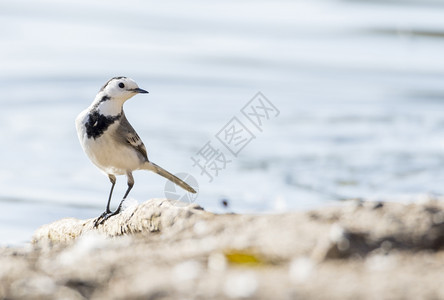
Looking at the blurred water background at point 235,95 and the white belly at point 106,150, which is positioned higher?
the blurred water background at point 235,95

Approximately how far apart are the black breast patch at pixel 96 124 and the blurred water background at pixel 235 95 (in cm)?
175

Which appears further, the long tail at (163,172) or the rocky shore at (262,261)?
the long tail at (163,172)

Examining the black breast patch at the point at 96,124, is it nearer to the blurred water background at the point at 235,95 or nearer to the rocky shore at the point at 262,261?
the blurred water background at the point at 235,95

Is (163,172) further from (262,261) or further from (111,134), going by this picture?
(262,261)

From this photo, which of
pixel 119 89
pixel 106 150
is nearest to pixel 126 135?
pixel 106 150

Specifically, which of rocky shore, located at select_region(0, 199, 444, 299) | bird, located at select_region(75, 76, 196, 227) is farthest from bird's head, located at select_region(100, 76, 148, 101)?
rocky shore, located at select_region(0, 199, 444, 299)

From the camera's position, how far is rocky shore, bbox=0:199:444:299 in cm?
450

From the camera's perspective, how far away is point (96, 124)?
8.00m

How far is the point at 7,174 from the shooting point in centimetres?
1209

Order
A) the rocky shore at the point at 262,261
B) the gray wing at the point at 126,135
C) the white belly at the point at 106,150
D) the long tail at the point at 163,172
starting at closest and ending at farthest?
1. the rocky shore at the point at 262,261
2. the white belly at the point at 106,150
3. the gray wing at the point at 126,135
4. the long tail at the point at 163,172

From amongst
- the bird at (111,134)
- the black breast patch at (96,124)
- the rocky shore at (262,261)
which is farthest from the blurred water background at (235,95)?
the rocky shore at (262,261)

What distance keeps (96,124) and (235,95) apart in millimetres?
8344

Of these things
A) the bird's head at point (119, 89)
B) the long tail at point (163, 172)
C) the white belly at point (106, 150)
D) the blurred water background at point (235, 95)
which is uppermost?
the blurred water background at point (235, 95)

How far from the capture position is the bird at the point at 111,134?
7.98 meters
